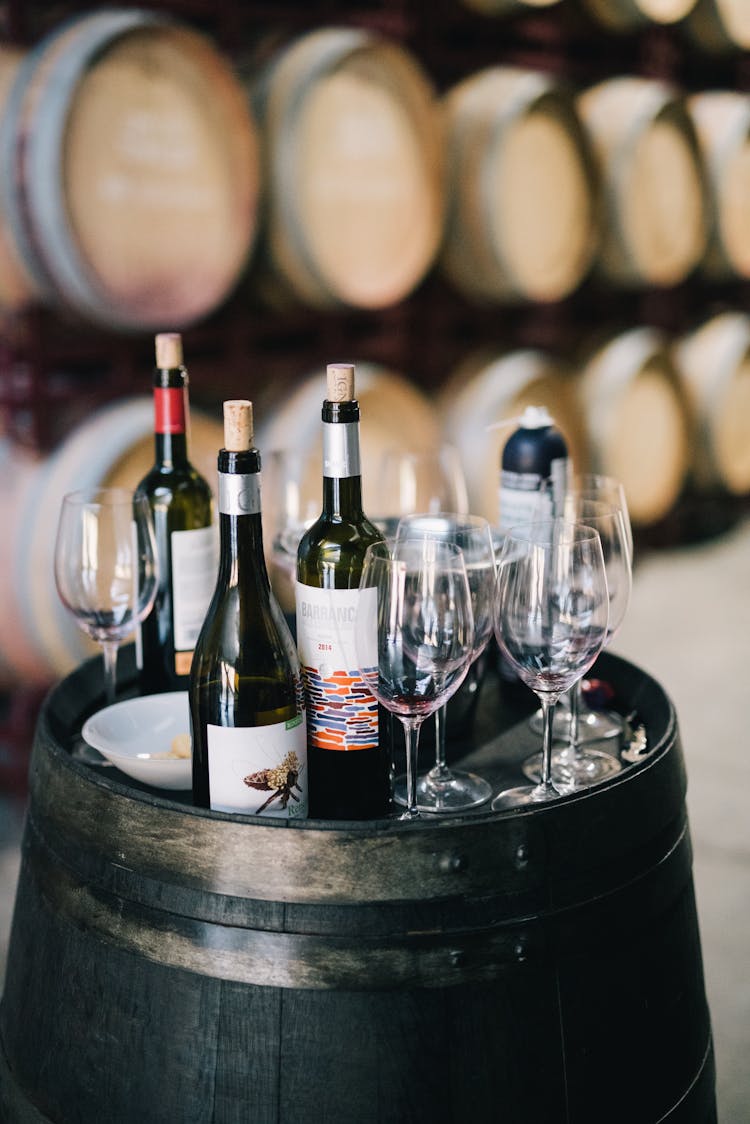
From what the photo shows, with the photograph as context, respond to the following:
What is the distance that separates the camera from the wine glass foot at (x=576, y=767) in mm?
1182

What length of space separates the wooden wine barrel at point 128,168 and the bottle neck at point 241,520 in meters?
1.52

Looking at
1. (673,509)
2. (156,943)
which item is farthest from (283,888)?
(673,509)

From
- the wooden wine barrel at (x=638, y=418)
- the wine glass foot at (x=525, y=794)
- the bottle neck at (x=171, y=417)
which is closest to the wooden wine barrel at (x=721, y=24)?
the wooden wine barrel at (x=638, y=418)

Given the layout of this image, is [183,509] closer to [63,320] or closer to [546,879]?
[546,879]

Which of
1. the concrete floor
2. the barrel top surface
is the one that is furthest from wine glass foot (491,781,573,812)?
the concrete floor

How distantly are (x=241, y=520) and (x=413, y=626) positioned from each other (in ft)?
0.63

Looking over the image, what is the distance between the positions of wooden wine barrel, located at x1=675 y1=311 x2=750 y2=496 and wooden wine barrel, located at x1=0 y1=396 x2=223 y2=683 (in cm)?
250

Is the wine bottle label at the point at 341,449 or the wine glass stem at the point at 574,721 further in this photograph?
the wine glass stem at the point at 574,721

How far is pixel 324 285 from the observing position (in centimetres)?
293

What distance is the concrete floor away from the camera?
222cm

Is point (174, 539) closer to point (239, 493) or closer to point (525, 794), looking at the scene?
point (239, 493)

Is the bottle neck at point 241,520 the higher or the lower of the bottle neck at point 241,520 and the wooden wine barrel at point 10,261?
the lower

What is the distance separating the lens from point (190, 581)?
131 cm

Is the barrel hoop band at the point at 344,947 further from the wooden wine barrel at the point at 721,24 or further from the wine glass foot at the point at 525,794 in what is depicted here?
the wooden wine barrel at the point at 721,24
